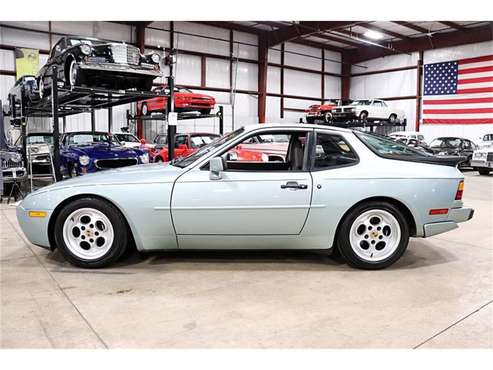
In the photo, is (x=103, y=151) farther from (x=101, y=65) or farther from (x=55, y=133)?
(x=55, y=133)

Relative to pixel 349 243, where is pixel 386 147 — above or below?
above

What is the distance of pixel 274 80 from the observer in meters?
24.6

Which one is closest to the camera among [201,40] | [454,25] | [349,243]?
[349,243]

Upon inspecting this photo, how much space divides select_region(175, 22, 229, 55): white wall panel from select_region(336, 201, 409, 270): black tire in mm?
18751

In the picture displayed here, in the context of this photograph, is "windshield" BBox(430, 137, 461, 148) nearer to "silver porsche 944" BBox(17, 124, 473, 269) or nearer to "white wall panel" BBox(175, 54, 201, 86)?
"white wall panel" BBox(175, 54, 201, 86)

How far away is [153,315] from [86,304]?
550 millimetres

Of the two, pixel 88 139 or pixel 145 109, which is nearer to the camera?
pixel 88 139

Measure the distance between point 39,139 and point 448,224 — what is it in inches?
382

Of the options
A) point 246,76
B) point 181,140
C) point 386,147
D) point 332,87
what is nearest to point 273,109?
point 246,76

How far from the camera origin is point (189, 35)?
21078 millimetres

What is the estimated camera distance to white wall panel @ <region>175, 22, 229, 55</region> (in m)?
20.9

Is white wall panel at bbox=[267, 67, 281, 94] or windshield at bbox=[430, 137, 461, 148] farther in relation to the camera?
white wall panel at bbox=[267, 67, 281, 94]

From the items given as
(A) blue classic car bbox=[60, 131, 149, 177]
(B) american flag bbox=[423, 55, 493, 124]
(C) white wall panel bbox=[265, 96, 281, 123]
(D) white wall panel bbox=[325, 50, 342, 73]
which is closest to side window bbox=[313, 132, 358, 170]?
(A) blue classic car bbox=[60, 131, 149, 177]

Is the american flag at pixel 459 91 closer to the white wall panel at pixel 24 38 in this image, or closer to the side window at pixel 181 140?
the side window at pixel 181 140
